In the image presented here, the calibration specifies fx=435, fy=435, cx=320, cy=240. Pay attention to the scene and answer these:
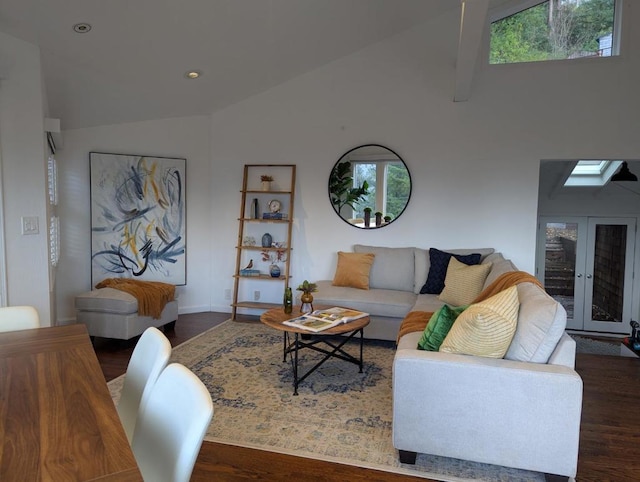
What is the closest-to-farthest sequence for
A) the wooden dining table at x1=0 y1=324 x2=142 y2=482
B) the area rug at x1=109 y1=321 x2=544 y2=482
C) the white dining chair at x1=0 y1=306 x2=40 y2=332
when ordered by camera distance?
1. the wooden dining table at x1=0 y1=324 x2=142 y2=482
2. the white dining chair at x1=0 y1=306 x2=40 y2=332
3. the area rug at x1=109 y1=321 x2=544 y2=482

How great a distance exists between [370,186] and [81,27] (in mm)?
3195

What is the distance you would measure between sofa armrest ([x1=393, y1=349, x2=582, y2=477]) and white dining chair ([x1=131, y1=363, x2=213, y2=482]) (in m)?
1.29

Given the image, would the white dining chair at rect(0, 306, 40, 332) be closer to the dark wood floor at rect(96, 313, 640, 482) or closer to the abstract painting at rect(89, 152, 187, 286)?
the dark wood floor at rect(96, 313, 640, 482)

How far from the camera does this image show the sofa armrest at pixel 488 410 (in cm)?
204

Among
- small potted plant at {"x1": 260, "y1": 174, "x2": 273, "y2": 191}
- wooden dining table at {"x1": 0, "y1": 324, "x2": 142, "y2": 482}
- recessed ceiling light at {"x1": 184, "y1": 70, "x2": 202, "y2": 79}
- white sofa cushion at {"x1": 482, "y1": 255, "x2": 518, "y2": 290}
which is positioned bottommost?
wooden dining table at {"x1": 0, "y1": 324, "x2": 142, "y2": 482}

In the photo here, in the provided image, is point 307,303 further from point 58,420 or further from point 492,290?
point 58,420

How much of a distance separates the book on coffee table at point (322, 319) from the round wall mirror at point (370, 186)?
179 centimetres

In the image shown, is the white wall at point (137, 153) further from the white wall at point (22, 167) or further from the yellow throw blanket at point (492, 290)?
the yellow throw blanket at point (492, 290)

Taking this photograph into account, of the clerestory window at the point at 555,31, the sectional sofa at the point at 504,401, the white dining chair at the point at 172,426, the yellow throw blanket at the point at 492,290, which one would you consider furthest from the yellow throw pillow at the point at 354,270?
the white dining chair at the point at 172,426

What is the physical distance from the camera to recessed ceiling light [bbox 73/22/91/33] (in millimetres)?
3000

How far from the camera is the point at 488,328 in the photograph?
214 cm

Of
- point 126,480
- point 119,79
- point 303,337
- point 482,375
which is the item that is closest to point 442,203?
point 303,337

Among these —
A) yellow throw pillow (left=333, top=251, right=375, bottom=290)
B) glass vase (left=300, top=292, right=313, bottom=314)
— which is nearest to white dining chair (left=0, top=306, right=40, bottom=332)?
glass vase (left=300, top=292, right=313, bottom=314)

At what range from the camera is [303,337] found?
4438mm
